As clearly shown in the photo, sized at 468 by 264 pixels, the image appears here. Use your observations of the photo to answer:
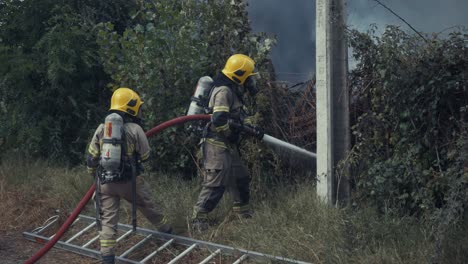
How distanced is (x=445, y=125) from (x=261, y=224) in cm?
205

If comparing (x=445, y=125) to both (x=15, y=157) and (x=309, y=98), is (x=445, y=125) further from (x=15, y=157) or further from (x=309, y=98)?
(x=15, y=157)

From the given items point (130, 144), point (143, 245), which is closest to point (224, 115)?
point (130, 144)

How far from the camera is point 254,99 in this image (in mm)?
7910

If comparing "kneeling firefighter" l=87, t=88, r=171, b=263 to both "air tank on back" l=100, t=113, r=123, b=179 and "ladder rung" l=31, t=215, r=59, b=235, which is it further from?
"ladder rung" l=31, t=215, r=59, b=235

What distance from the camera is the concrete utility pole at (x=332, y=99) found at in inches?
258

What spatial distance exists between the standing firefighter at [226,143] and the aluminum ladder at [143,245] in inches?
14.0

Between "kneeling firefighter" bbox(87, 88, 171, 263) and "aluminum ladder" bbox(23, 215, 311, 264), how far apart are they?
0.43 metres

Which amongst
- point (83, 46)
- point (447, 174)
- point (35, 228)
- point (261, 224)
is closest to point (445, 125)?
point (447, 174)

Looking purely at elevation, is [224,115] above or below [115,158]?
above

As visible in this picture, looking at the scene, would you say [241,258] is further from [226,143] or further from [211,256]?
[226,143]

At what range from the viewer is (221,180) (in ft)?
21.8

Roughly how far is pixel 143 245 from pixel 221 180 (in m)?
1.12

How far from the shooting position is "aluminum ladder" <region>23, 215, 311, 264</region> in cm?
586

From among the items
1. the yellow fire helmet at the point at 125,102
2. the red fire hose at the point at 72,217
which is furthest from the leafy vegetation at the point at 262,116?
the yellow fire helmet at the point at 125,102
